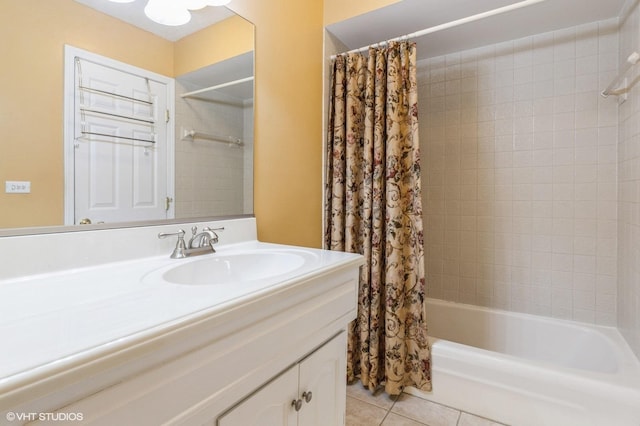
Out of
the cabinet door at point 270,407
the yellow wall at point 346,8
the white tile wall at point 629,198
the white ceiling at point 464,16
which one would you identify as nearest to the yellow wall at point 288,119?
the yellow wall at point 346,8

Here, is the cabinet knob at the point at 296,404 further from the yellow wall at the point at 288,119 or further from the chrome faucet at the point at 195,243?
the yellow wall at the point at 288,119

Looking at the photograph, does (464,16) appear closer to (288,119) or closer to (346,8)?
(346,8)

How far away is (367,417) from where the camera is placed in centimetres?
148

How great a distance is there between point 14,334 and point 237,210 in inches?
37.7

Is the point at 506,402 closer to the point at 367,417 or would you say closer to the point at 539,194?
the point at 367,417

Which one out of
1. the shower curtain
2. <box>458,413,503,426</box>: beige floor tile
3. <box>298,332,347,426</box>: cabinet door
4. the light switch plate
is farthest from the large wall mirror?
<box>458,413,503,426</box>: beige floor tile

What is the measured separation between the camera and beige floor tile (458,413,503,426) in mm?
1433

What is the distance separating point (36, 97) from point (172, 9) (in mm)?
580

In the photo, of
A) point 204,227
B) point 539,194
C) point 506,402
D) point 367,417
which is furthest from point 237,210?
point 539,194

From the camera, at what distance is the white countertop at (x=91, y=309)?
39cm

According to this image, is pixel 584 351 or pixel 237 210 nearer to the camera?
pixel 237 210

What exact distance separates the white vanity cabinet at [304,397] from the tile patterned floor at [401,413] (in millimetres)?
511

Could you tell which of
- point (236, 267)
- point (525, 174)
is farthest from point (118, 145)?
point (525, 174)

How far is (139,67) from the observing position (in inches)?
40.9
